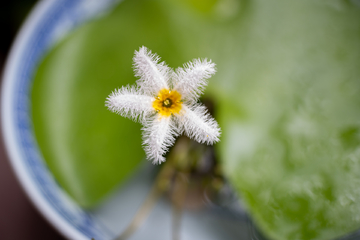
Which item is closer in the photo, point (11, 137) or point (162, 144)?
point (162, 144)

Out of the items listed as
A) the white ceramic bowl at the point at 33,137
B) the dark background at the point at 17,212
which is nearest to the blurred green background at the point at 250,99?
the white ceramic bowl at the point at 33,137

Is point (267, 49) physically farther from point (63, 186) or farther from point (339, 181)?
point (63, 186)

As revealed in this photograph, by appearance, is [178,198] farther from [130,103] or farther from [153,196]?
[130,103]

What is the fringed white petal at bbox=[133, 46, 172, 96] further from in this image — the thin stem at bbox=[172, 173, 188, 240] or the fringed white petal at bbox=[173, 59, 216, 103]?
the thin stem at bbox=[172, 173, 188, 240]

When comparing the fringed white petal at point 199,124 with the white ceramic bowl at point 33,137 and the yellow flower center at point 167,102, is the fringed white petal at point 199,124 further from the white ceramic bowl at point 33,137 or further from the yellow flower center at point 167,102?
the white ceramic bowl at point 33,137

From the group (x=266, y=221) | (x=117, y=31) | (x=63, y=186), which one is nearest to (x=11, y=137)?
(x=63, y=186)

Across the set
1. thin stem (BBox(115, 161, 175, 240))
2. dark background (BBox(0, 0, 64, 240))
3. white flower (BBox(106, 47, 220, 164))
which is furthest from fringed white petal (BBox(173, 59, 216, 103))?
dark background (BBox(0, 0, 64, 240))
